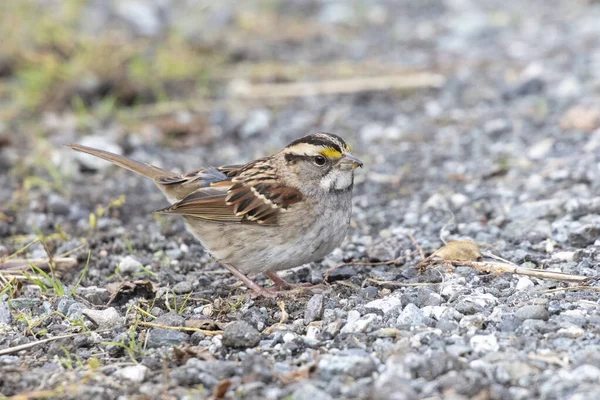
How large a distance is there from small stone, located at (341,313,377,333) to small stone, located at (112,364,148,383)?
0.94m

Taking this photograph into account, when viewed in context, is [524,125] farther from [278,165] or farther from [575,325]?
[575,325]

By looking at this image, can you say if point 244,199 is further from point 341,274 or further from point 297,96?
point 297,96

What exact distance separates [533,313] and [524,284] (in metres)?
0.51

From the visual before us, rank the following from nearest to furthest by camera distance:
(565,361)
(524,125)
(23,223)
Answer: (565,361) → (23,223) → (524,125)

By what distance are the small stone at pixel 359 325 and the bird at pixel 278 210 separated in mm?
760

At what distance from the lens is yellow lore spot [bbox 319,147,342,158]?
489 centimetres

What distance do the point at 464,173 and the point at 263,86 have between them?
2.82 meters

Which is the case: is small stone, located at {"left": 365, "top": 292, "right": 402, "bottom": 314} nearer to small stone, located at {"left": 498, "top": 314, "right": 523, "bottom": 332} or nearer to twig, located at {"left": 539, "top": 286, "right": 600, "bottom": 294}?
small stone, located at {"left": 498, "top": 314, "right": 523, "bottom": 332}

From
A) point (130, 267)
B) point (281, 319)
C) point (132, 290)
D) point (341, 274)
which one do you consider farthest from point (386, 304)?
point (130, 267)

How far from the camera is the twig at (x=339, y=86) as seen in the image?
28.0ft

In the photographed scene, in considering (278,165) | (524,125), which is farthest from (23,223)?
(524,125)

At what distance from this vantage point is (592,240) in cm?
492

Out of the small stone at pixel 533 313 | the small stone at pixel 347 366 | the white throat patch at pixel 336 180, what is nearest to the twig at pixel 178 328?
the small stone at pixel 347 366

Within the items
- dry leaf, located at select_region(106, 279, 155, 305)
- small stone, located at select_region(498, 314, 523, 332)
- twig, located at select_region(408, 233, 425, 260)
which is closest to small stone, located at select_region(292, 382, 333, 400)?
small stone, located at select_region(498, 314, 523, 332)
